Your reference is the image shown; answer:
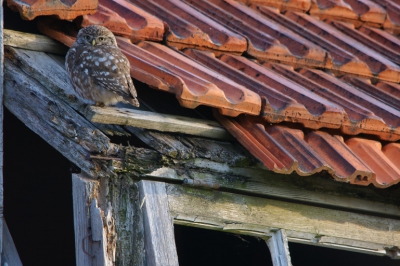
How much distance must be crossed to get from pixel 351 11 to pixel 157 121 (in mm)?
2446

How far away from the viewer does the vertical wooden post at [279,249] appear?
3062 millimetres

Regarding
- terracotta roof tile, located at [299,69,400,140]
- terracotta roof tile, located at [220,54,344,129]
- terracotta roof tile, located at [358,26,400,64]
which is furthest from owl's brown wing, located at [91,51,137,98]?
terracotta roof tile, located at [358,26,400,64]

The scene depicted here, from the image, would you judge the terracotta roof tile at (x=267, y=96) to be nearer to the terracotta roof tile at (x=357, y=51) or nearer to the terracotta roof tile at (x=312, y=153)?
the terracotta roof tile at (x=312, y=153)

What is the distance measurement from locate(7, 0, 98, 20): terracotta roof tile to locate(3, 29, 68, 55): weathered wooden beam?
0.49 feet

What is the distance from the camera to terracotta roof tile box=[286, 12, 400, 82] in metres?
4.30

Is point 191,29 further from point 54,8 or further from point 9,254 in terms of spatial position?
point 9,254

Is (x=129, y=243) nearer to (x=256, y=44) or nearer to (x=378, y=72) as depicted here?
(x=256, y=44)

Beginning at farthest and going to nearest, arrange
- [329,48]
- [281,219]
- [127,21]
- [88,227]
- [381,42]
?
[381,42]
[329,48]
[127,21]
[281,219]
[88,227]

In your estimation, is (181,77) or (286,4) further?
(286,4)

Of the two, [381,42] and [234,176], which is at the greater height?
[381,42]

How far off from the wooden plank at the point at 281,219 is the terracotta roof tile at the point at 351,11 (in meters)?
1.83

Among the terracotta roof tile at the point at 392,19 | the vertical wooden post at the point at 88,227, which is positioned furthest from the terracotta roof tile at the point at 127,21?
the terracotta roof tile at the point at 392,19

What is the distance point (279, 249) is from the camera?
314 cm

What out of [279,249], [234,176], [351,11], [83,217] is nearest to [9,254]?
[83,217]
